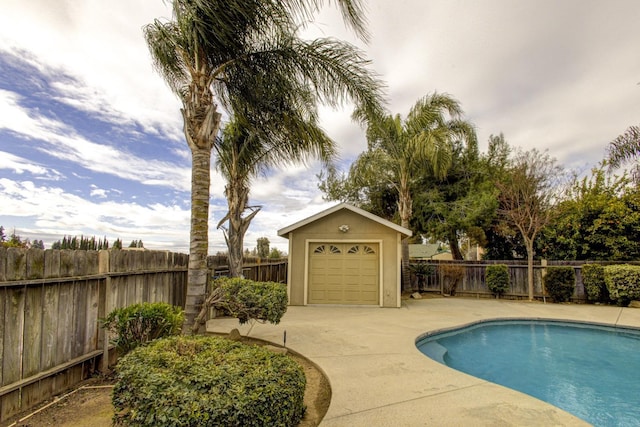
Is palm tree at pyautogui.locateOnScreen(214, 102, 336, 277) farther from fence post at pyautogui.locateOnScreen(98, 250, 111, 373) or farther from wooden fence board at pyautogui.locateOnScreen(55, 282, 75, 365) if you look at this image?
wooden fence board at pyautogui.locateOnScreen(55, 282, 75, 365)

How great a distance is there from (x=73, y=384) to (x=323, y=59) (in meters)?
5.74

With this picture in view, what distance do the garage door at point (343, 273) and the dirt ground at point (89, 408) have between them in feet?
21.9

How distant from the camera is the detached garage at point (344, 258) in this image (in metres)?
10.8

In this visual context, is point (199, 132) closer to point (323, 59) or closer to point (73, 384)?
point (323, 59)

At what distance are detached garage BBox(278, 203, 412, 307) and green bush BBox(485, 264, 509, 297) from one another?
5.06m

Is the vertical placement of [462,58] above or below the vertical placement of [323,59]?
above

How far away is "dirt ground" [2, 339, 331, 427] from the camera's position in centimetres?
314

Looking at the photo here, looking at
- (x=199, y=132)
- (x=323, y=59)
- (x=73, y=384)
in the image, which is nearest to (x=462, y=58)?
(x=323, y=59)

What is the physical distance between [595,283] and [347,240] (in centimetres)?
901

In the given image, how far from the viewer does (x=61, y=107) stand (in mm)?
6945

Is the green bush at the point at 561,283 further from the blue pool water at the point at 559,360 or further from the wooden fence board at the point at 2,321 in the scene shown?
the wooden fence board at the point at 2,321

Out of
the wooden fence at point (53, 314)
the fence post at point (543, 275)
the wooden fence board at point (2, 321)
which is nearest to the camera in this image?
the wooden fence board at point (2, 321)

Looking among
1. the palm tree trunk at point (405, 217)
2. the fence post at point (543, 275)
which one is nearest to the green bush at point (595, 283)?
the fence post at point (543, 275)

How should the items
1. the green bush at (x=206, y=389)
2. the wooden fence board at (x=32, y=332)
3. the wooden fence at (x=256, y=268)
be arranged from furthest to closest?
the wooden fence at (x=256, y=268) < the wooden fence board at (x=32, y=332) < the green bush at (x=206, y=389)
